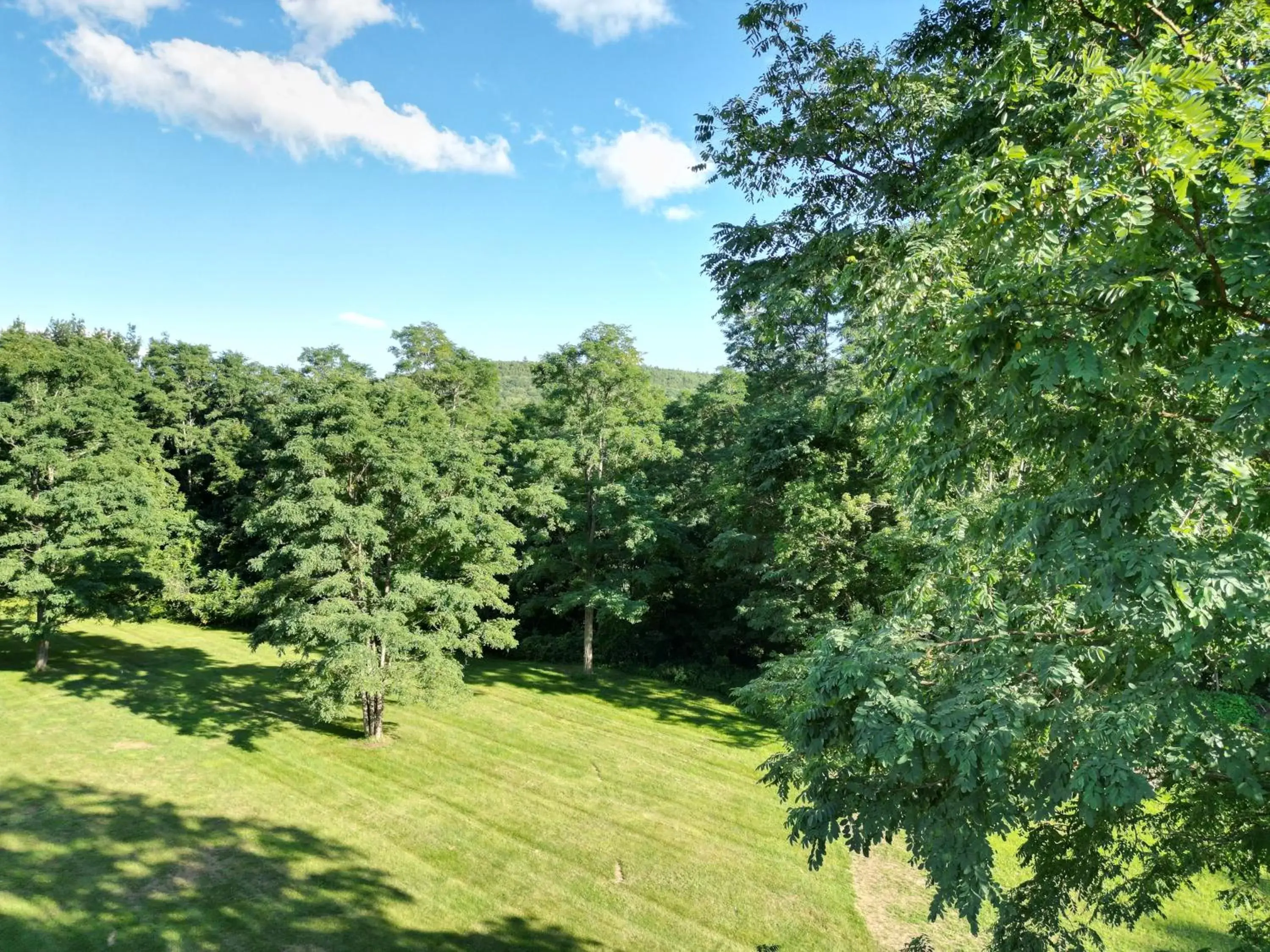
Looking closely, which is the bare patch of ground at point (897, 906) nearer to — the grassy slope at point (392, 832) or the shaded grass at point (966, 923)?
the shaded grass at point (966, 923)

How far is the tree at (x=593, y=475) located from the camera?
2202 cm

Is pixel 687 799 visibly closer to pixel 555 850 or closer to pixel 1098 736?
pixel 555 850

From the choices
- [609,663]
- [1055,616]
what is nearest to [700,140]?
[1055,616]

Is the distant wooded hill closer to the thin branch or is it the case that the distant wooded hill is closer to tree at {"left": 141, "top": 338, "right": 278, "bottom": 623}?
tree at {"left": 141, "top": 338, "right": 278, "bottom": 623}

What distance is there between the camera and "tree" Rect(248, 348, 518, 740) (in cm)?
1377

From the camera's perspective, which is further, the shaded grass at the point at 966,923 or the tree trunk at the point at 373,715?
the tree trunk at the point at 373,715

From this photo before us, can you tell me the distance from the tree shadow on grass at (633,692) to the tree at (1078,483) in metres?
13.1

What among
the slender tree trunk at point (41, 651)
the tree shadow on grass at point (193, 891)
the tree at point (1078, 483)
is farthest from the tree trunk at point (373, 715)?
the tree at point (1078, 483)

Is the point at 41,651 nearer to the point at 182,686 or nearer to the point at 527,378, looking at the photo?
the point at 182,686

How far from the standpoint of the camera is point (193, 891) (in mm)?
9602

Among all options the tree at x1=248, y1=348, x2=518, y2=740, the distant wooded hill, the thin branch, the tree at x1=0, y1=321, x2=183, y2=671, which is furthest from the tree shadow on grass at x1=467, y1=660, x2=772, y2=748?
the distant wooded hill

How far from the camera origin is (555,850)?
11289 mm

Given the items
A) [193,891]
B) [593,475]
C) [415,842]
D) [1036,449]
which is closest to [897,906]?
[415,842]

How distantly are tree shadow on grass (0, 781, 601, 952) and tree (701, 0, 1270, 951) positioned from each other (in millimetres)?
6563
